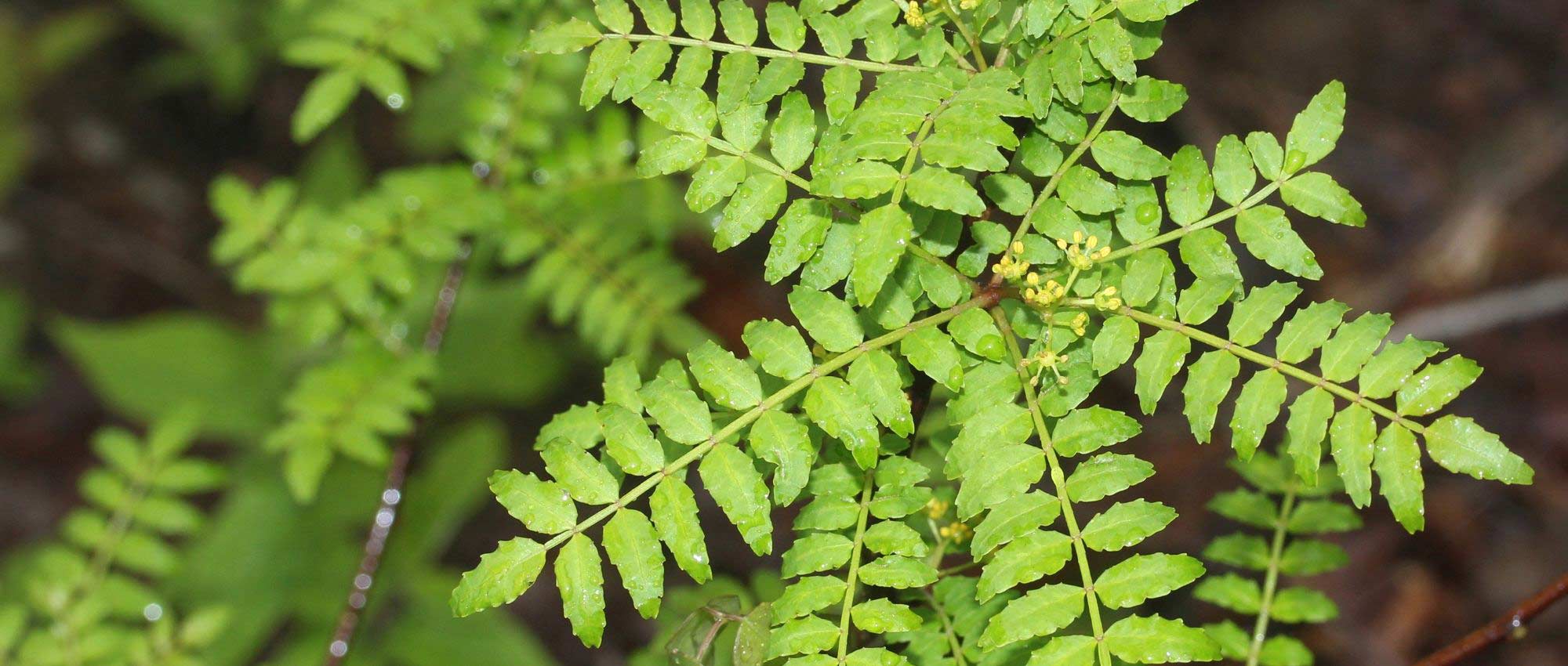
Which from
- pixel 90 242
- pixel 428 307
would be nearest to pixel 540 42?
pixel 428 307

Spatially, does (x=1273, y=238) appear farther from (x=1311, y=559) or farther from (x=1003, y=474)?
(x=1311, y=559)

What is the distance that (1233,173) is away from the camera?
5.43 feet

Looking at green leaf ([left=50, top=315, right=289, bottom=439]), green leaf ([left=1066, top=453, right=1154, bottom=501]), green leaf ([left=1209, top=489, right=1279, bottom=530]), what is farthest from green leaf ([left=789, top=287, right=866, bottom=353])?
green leaf ([left=50, top=315, right=289, bottom=439])

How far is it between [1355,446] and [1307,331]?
16 cm

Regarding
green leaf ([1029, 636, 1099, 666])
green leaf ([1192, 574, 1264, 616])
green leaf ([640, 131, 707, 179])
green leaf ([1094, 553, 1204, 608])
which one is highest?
green leaf ([640, 131, 707, 179])

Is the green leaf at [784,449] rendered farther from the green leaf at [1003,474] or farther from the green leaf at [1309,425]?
the green leaf at [1309,425]

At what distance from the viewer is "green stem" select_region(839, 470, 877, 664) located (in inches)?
59.9

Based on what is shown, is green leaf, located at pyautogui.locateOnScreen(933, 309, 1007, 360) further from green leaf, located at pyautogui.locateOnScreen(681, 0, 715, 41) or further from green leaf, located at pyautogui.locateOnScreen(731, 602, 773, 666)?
green leaf, located at pyautogui.locateOnScreen(681, 0, 715, 41)

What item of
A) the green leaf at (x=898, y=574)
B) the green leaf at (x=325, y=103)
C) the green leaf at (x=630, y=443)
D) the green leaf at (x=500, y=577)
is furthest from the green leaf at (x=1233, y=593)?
the green leaf at (x=325, y=103)

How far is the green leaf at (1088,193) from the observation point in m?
1.57

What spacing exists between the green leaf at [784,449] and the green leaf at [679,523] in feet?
0.35

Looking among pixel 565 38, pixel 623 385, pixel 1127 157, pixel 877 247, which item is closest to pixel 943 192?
pixel 877 247

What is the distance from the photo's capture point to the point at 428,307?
14.6 ft

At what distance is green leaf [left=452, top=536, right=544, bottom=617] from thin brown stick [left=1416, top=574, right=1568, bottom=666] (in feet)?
4.47
